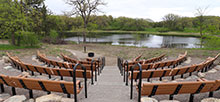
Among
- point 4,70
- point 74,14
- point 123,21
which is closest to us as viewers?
point 4,70

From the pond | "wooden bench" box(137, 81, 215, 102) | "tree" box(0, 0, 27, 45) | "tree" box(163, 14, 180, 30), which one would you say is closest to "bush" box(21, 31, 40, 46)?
"tree" box(0, 0, 27, 45)

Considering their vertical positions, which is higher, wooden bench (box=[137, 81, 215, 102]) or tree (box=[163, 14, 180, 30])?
tree (box=[163, 14, 180, 30])

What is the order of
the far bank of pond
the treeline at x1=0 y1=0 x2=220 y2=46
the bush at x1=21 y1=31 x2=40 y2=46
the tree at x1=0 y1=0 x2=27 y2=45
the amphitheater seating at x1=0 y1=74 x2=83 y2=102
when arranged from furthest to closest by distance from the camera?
1. the far bank of pond
2. the bush at x1=21 y1=31 x2=40 y2=46
3. the treeline at x1=0 y1=0 x2=220 y2=46
4. the tree at x1=0 y1=0 x2=27 y2=45
5. the amphitheater seating at x1=0 y1=74 x2=83 y2=102

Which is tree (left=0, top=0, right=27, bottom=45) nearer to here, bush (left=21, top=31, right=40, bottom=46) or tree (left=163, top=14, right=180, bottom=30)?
bush (left=21, top=31, right=40, bottom=46)

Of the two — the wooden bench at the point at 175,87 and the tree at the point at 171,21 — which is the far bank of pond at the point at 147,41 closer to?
the wooden bench at the point at 175,87

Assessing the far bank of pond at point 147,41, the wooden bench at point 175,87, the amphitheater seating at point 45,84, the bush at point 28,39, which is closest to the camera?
the wooden bench at point 175,87

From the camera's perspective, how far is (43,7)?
33000mm

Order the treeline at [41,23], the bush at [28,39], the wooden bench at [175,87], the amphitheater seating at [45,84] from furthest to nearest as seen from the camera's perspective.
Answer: the bush at [28,39] < the treeline at [41,23] < the amphitheater seating at [45,84] < the wooden bench at [175,87]

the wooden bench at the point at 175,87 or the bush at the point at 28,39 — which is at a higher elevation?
the bush at the point at 28,39

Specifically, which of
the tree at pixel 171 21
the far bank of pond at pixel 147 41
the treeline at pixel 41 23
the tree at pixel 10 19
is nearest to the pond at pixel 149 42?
the far bank of pond at pixel 147 41

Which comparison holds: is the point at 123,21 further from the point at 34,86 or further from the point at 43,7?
the point at 34,86

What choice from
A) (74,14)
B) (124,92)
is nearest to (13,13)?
(74,14)

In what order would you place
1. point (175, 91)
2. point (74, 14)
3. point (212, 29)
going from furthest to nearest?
point (74, 14) → point (212, 29) → point (175, 91)

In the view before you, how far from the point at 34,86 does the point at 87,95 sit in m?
1.29
